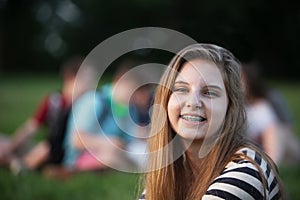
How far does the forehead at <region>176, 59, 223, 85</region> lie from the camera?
1.81 m

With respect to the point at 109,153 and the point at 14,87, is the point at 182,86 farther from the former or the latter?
the point at 14,87

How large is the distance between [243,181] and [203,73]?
0.39 metres

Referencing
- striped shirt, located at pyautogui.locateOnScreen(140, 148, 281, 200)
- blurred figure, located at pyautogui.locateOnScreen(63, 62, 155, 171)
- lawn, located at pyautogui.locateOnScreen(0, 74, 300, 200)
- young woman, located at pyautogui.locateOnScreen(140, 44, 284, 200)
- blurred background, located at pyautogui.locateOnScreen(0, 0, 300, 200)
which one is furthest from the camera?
blurred figure, located at pyautogui.locateOnScreen(63, 62, 155, 171)

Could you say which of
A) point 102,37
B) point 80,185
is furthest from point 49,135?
point 102,37

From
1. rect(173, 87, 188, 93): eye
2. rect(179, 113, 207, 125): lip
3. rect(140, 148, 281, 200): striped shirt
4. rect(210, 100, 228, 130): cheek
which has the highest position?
rect(173, 87, 188, 93): eye

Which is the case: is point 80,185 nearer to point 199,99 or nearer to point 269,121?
point 269,121

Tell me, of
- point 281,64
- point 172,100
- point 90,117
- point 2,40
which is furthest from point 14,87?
point 172,100

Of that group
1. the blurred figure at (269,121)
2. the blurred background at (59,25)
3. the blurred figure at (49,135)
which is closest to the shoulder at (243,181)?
the blurred figure at (269,121)

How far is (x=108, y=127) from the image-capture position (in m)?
4.46

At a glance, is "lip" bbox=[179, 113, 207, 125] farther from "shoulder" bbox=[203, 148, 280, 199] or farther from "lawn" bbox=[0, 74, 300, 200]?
"lawn" bbox=[0, 74, 300, 200]

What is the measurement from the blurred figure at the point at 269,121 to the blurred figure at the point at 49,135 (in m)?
1.43

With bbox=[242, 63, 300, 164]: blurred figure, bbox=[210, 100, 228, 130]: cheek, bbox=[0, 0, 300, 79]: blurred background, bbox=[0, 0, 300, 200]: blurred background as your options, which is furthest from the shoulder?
bbox=[0, 0, 300, 79]: blurred background

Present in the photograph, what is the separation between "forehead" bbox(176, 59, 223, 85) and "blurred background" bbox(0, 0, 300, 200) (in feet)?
3.14

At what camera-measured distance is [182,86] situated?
72.1 inches
